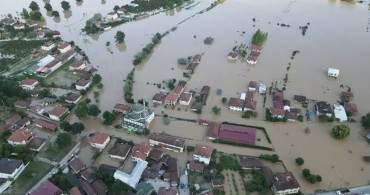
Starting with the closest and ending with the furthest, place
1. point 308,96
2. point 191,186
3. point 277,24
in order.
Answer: point 191,186, point 308,96, point 277,24

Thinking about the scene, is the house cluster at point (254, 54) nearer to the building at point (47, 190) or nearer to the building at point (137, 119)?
the building at point (137, 119)

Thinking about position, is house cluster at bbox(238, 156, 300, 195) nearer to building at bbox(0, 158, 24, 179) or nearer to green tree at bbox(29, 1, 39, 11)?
Answer: building at bbox(0, 158, 24, 179)

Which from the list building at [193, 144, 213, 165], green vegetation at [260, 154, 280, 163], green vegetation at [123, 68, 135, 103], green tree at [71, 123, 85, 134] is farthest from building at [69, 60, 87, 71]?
green vegetation at [260, 154, 280, 163]

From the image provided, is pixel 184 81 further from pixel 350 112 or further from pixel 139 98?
pixel 350 112

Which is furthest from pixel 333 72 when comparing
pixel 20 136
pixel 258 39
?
pixel 20 136

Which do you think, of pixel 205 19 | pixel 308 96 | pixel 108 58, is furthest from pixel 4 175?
pixel 205 19

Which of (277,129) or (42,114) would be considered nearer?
(277,129)

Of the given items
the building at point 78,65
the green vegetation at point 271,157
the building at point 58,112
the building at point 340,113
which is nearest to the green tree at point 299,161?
the green vegetation at point 271,157
